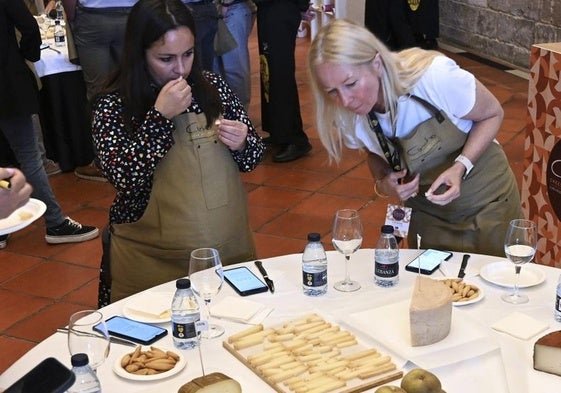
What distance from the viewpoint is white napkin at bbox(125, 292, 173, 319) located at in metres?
2.21

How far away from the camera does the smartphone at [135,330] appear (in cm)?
210

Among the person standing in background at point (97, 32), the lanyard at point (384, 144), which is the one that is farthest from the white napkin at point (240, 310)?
the person standing in background at point (97, 32)

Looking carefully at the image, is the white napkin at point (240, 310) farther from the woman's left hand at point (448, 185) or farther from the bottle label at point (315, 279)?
the woman's left hand at point (448, 185)

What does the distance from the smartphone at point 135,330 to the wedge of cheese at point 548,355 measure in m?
0.91

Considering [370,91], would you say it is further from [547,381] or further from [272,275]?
[547,381]

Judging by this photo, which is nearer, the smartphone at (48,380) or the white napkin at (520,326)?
the smartphone at (48,380)

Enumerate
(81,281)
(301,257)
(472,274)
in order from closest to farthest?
(472,274)
(301,257)
(81,281)

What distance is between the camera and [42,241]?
15.5 feet

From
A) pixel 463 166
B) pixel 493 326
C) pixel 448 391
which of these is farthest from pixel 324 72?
pixel 448 391

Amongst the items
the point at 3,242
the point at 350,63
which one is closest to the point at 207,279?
the point at 350,63

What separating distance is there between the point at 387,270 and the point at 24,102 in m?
2.63

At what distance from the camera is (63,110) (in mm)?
5457

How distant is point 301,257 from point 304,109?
4463 mm

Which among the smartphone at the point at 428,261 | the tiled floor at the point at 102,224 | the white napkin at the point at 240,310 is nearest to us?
the white napkin at the point at 240,310
